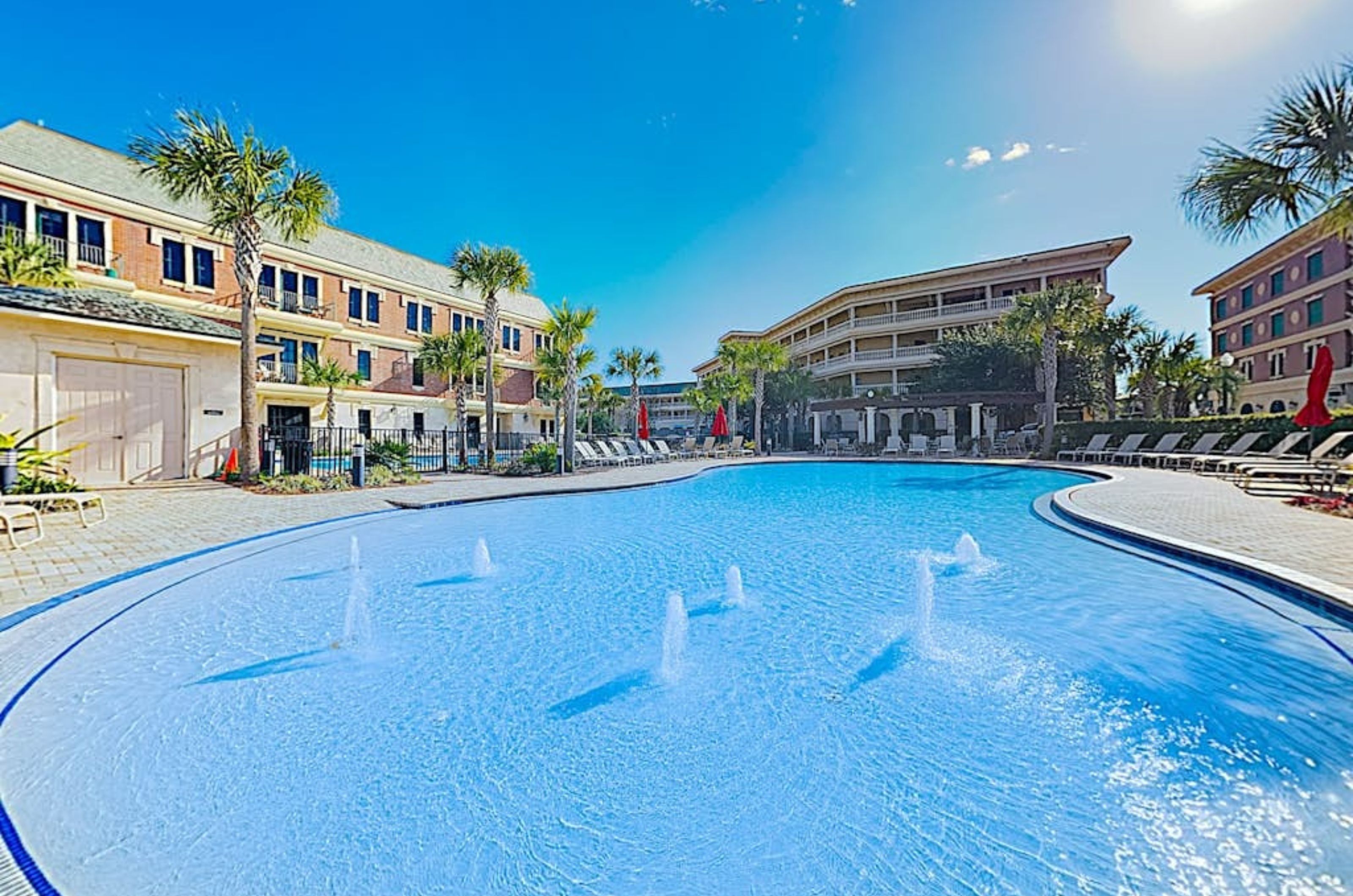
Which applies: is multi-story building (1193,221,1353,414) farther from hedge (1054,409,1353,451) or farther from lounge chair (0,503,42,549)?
lounge chair (0,503,42,549)

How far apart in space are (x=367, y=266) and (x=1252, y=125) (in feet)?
102

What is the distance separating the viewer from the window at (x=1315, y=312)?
2900 centimetres

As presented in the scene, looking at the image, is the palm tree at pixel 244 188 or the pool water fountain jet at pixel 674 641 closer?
the pool water fountain jet at pixel 674 641

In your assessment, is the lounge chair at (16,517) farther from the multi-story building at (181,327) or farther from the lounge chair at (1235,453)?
the lounge chair at (1235,453)

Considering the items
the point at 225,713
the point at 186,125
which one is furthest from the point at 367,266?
the point at 225,713

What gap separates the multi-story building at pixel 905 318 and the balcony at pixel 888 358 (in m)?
0.05

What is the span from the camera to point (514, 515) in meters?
11.0

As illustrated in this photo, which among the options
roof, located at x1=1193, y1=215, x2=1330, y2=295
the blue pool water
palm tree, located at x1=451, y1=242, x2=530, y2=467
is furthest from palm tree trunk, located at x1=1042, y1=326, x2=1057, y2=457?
palm tree, located at x1=451, y1=242, x2=530, y2=467

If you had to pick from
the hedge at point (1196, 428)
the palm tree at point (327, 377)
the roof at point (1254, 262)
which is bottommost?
the hedge at point (1196, 428)

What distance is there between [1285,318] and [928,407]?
22586mm

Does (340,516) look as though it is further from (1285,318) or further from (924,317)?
(1285,318)

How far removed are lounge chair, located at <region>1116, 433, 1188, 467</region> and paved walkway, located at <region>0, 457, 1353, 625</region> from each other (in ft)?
17.7

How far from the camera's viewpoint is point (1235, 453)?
56.5 feet

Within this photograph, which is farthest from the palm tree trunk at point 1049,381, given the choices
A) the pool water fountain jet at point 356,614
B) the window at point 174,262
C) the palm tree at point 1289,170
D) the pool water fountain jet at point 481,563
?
the window at point 174,262
